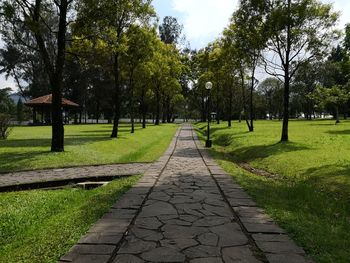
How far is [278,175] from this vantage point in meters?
13.1

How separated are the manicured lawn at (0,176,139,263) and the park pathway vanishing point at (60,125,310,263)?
237 millimetres

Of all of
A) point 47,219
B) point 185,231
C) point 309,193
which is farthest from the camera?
point 309,193

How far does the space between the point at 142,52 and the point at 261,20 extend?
30.9 feet

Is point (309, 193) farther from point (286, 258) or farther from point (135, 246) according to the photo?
point (135, 246)

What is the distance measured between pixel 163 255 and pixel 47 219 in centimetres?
307

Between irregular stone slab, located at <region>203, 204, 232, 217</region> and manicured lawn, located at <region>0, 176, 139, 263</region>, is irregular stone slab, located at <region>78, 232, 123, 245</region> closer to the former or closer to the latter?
manicured lawn, located at <region>0, 176, 139, 263</region>

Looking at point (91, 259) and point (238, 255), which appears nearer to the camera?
point (91, 259)

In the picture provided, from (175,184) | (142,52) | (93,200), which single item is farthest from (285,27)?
(93,200)

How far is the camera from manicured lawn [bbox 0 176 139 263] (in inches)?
187

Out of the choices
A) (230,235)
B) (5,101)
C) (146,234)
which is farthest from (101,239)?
(5,101)

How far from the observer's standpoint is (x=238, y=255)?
177 inches

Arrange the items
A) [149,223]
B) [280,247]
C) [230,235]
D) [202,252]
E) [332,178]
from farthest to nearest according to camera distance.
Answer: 1. [332,178]
2. [149,223]
3. [230,235]
4. [280,247]
5. [202,252]

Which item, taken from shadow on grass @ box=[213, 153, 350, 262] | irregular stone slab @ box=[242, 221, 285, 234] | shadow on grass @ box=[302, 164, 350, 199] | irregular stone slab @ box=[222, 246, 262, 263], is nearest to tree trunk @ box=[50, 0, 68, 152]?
shadow on grass @ box=[213, 153, 350, 262]

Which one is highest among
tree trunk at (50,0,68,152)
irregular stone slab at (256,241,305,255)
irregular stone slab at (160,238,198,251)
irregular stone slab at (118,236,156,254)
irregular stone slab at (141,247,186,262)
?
tree trunk at (50,0,68,152)
